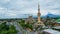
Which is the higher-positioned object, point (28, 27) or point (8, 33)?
point (8, 33)

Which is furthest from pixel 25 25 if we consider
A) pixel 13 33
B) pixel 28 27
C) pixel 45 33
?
pixel 13 33

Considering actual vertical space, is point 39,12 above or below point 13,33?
below

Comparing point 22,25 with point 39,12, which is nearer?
point 22,25

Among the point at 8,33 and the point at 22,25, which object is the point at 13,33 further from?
the point at 22,25

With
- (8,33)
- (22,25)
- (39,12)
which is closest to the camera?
(8,33)

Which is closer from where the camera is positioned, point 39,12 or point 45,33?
point 45,33

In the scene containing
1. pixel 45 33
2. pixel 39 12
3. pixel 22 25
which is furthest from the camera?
pixel 39 12

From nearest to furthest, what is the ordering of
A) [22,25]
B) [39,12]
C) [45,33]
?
1. [45,33]
2. [22,25]
3. [39,12]

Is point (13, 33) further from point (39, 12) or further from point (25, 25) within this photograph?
point (39, 12)

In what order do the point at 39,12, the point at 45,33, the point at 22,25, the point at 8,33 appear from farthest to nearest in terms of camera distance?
the point at 39,12 < the point at 22,25 < the point at 45,33 < the point at 8,33
